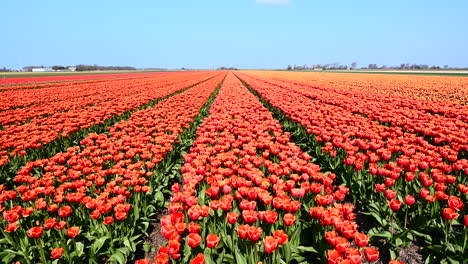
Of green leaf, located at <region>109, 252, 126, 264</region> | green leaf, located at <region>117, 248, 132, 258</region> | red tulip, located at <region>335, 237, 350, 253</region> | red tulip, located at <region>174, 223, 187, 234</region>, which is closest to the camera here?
red tulip, located at <region>335, 237, 350, 253</region>

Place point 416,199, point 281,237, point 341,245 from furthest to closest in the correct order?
point 416,199, point 281,237, point 341,245

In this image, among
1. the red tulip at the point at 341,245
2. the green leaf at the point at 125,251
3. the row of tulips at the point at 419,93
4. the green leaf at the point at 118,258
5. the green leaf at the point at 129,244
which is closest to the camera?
the red tulip at the point at 341,245

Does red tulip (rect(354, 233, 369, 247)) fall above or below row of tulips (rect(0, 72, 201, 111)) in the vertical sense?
below

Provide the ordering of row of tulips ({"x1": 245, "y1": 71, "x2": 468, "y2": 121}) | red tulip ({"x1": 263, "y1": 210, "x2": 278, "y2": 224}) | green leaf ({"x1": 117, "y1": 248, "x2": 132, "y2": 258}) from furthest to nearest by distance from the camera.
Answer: row of tulips ({"x1": 245, "y1": 71, "x2": 468, "y2": 121}) → green leaf ({"x1": 117, "y1": 248, "x2": 132, "y2": 258}) → red tulip ({"x1": 263, "y1": 210, "x2": 278, "y2": 224})

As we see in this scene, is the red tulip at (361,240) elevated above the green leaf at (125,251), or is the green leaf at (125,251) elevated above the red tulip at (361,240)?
the red tulip at (361,240)

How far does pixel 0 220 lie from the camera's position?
3.77 m

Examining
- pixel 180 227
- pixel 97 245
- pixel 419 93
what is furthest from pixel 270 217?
pixel 419 93

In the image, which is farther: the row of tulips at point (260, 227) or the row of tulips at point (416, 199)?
the row of tulips at point (416, 199)

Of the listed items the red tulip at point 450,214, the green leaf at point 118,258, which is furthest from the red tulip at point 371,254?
the green leaf at point 118,258

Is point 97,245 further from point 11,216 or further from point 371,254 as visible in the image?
point 371,254

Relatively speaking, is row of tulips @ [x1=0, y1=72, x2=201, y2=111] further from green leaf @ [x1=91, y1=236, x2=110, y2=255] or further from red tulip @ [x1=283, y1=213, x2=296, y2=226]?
red tulip @ [x1=283, y1=213, x2=296, y2=226]

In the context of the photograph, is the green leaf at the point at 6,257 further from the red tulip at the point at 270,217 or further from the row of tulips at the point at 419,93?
the row of tulips at the point at 419,93

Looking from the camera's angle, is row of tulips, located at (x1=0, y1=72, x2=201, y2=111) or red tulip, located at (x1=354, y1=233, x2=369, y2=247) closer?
red tulip, located at (x1=354, y1=233, x2=369, y2=247)

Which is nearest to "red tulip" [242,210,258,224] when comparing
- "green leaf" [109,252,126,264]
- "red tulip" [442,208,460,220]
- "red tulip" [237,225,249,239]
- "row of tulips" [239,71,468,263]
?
"red tulip" [237,225,249,239]
